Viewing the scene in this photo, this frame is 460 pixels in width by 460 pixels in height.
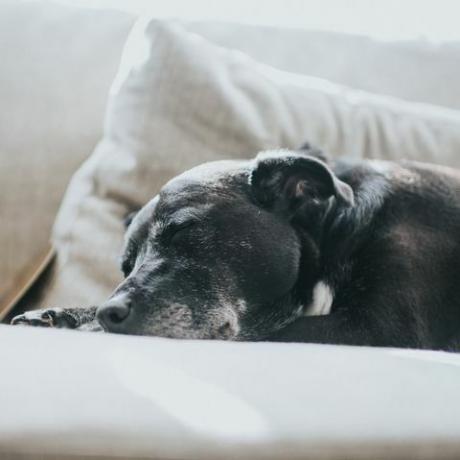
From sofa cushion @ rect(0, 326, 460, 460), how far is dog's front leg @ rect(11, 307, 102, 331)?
381mm

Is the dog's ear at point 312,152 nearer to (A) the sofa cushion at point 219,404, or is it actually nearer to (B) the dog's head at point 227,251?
(B) the dog's head at point 227,251

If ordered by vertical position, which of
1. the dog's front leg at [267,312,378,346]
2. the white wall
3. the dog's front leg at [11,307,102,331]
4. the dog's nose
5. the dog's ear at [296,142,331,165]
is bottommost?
the dog's front leg at [11,307,102,331]

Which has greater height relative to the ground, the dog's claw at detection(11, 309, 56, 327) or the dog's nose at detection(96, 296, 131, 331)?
the dog's nose at detection(96, 296, 131, 331)

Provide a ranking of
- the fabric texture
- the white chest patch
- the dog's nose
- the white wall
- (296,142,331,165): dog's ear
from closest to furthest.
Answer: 1. the dog's nose
2. the white chest patch
3. (296,142,331,165): dog's ear
4. the fabric texture
5. the white wall

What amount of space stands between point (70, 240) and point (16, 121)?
0.37m

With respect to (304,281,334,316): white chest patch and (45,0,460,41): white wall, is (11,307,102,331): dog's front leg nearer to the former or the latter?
(304,281,334,316): white chest patch

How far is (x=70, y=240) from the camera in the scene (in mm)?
1524

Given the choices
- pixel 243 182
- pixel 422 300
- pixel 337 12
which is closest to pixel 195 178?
pixel 243 182

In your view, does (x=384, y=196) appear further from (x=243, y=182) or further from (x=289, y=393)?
(x=289, y=393)

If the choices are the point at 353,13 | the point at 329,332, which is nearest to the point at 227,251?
the point at 329,332

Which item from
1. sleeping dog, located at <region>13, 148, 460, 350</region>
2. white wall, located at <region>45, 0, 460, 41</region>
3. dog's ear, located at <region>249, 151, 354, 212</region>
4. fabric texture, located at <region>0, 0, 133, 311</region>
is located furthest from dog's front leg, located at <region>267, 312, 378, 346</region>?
white wall, located at <region>45, 0, 460, 41</region>

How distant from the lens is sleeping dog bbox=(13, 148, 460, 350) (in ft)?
3.95

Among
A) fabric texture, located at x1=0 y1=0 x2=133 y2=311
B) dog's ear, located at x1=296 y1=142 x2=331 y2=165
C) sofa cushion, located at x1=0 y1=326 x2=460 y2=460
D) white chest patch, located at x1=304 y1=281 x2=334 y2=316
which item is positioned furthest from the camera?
fabric texture, located at x1=0 y1=0 x2=133 y2=311

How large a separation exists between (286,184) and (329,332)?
12.2 inches
